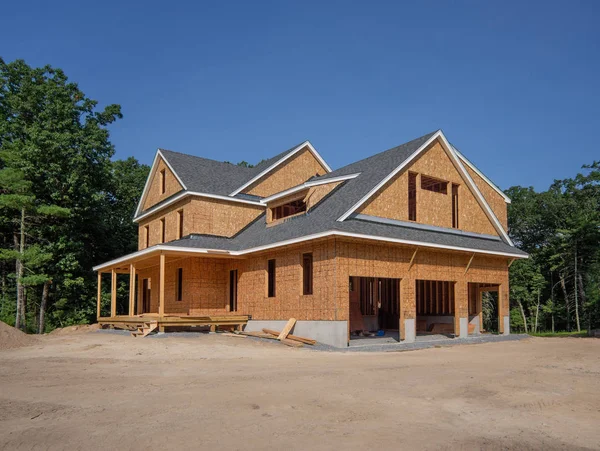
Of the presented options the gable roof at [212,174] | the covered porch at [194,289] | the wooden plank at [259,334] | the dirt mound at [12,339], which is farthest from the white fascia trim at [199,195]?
the dirt mound at [12,339]

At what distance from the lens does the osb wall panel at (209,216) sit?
25.6 meters

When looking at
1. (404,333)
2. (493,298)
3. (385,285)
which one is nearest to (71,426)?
(404,333)

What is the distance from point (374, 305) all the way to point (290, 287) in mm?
7390

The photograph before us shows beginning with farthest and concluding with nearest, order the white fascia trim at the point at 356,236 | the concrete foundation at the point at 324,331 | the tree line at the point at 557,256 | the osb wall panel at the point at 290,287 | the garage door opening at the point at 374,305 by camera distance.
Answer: the tree line at the point at 557,256
the garage door opening at the point at 374,305
the osb wall panel at the point at 290,287
the concrete foundation at the point at 324,331
the white fascia trim at the point at 356,236

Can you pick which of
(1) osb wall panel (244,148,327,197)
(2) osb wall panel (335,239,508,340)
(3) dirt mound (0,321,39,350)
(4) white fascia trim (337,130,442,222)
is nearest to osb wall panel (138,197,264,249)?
(1) osb wall panel (244,148,327,197)

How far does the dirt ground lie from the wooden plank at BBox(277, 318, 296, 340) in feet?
14.9

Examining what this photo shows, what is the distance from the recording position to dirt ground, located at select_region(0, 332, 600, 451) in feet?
20.5

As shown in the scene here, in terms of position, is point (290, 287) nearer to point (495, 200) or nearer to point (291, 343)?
point (291, 343)

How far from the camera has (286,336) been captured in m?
19.1

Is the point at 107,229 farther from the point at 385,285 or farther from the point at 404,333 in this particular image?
the point at 404,333

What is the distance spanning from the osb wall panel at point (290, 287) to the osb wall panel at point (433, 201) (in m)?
2.97

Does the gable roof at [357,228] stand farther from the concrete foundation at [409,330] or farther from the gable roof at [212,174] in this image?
the concrete foundation at [409,330]

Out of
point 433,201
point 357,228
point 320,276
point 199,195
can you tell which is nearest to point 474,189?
point 433,201

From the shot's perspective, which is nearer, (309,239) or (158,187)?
(309,239)
